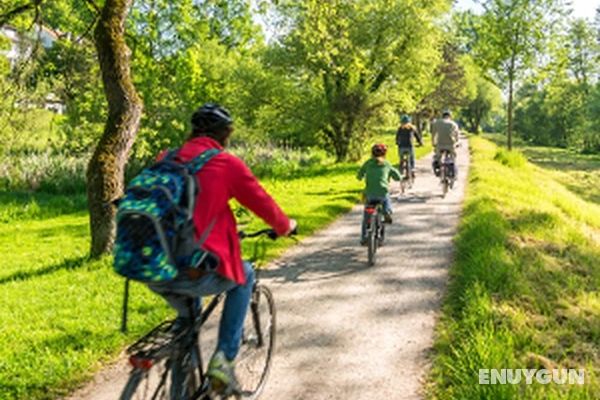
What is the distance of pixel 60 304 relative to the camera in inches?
244

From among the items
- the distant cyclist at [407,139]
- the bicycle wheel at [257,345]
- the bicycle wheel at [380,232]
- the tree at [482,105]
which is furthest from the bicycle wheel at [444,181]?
the tree at [482,105]

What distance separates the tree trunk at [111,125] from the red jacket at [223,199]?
5.23m

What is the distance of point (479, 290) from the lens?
18.5 feet

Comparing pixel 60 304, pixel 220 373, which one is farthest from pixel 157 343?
pixel 60 304

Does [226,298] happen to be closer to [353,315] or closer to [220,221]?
[220,221]

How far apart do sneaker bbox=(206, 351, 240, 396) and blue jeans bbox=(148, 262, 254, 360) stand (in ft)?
0.17

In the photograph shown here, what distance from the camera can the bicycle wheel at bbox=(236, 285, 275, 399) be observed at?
4031 millimetres

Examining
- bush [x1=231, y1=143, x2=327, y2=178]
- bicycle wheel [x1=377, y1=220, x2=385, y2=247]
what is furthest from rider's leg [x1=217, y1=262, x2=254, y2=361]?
bush [x1=231, y1=143, x2=327, y2=178]

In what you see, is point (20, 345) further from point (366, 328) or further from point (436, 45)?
point (436, 45)

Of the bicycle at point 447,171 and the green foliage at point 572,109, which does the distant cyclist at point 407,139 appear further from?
the green foliage at point 572,109

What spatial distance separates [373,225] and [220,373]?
4689 mm

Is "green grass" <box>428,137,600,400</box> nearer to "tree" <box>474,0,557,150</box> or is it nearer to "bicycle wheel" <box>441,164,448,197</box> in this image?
"bicycle wheel" <box>441,164,448,197</box>

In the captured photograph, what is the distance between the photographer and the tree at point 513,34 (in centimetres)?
2572

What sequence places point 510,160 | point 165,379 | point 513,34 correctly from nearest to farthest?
point 165,379, point 510,160, point 513,34
